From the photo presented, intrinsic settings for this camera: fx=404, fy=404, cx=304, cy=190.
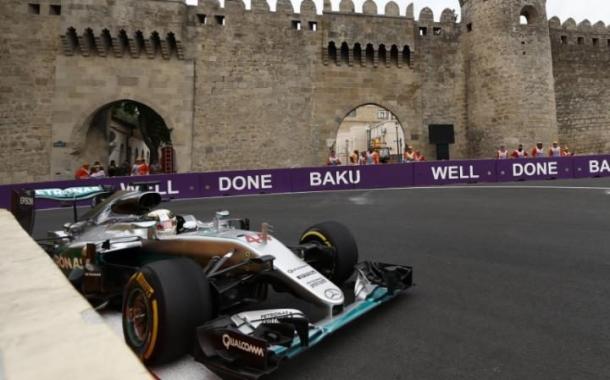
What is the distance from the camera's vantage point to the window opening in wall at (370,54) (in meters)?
21.0

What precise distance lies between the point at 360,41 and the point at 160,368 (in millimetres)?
20558

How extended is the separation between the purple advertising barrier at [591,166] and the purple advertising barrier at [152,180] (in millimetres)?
14753

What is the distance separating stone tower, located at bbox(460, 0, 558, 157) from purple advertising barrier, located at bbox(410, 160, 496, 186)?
5501 millimetres

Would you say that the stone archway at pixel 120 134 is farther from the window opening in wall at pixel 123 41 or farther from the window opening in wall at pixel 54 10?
the window opening in wall at pixel 54 10

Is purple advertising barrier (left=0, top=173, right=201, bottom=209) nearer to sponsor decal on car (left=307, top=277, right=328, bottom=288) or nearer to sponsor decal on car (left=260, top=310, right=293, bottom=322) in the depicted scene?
sponsor decal on car (left=307, top=277, right=328, bottom=288)

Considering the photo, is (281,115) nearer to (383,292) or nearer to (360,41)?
(360,41)

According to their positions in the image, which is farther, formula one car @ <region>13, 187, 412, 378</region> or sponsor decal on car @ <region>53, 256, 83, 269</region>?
sponsor decal on car @ <region>53, 256, 83, 269</region>

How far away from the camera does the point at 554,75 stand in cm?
2286

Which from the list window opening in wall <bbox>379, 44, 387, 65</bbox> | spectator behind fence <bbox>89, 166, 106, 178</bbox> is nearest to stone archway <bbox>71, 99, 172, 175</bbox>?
spectator behind fence <bbox>89, 166, 106, 178</bbox>

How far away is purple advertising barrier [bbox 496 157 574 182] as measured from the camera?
52.0 ft

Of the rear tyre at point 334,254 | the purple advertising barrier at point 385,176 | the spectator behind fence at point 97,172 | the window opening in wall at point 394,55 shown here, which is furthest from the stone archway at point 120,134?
the rear tyre at point 334,254

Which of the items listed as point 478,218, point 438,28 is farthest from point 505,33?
point 478,218

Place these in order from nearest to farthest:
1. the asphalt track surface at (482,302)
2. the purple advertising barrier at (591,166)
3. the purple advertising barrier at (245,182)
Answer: the asphalt track surface at (482,302) < the purple advertising barrier at (245,182) < the purple advertising barrier at (591,166)

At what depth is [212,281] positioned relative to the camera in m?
2.97
